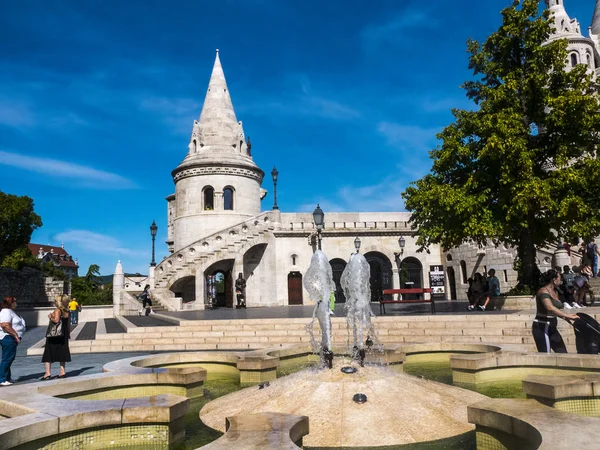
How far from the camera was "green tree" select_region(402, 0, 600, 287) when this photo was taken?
50.6 feet

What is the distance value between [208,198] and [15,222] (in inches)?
1094

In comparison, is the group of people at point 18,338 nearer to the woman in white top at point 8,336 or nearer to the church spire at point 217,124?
the woman in white top at point 8,336

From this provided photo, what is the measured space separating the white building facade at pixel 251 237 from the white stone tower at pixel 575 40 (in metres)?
35.2

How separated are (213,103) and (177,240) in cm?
1090

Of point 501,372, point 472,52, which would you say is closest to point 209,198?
point 472,52

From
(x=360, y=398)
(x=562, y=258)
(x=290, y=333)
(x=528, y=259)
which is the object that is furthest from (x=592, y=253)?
(x=360, y=398)

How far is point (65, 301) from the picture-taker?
27.7 ft

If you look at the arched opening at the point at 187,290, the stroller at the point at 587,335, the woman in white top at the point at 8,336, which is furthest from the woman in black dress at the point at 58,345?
the arched opening at the point at 187,290

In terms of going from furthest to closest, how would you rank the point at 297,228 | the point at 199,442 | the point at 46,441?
the point at 297,228 < the point at 199,442 < the point at 46,441

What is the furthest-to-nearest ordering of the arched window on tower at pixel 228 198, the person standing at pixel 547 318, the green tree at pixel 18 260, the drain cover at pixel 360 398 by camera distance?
the green tree at pixel 18 260 < the arched window on tower at pixel 228 198 < the person standing at pixel 547 318 < the drain cover at pixel 360 398

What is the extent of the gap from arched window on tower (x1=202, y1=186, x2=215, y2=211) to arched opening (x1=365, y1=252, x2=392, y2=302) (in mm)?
11796

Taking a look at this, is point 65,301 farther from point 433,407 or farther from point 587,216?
point 587,216

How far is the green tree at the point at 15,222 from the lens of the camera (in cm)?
4712

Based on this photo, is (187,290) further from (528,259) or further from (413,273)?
(528,259)
